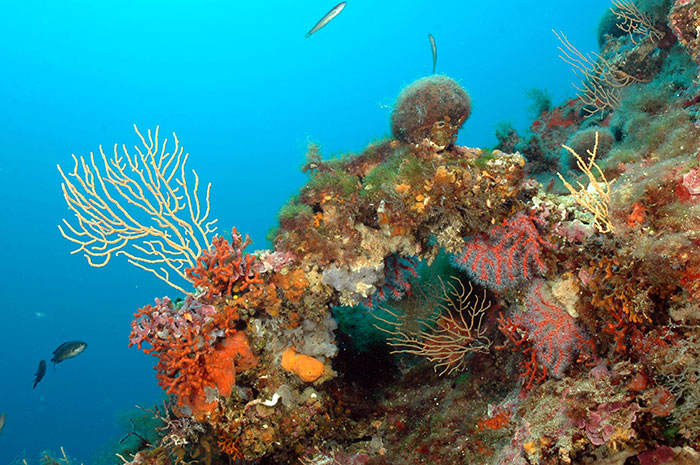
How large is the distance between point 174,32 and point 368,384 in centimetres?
11863

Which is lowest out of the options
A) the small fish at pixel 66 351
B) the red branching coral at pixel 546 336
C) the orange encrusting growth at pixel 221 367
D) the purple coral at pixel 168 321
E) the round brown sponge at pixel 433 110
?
the red branching coral at pixel 546 336

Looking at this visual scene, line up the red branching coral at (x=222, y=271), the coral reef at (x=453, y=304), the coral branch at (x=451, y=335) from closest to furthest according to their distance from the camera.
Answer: the coral reef at (x=453, y=304) → the red branching coral at (x=222, y=271) → the coral branch at (x=451, y=335)

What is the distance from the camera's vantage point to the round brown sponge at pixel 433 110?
16.9 feet

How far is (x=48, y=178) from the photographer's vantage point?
213 ft

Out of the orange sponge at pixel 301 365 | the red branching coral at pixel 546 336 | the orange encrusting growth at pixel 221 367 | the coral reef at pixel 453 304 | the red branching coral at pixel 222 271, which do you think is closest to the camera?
the coral reef at pixel 453 304

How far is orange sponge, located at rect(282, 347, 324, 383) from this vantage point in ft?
16.6

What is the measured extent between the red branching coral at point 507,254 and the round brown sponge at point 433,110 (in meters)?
1.41

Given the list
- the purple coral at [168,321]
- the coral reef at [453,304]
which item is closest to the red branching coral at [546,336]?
the coral reef at [453,304]

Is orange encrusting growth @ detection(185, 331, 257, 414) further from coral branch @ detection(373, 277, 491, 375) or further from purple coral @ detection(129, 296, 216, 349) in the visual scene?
coral branch @ detection(373, 277, 491, 375)

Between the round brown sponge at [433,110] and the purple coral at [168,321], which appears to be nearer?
the purple coral at [168,321]

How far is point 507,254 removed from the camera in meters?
4.61

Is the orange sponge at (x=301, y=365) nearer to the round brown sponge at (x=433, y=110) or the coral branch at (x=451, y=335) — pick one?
the coral branch at (x=451, y=335)

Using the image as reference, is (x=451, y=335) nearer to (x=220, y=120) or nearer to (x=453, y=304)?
(x=453, y=304)

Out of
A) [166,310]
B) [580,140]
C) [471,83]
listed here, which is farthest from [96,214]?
[471,83]
